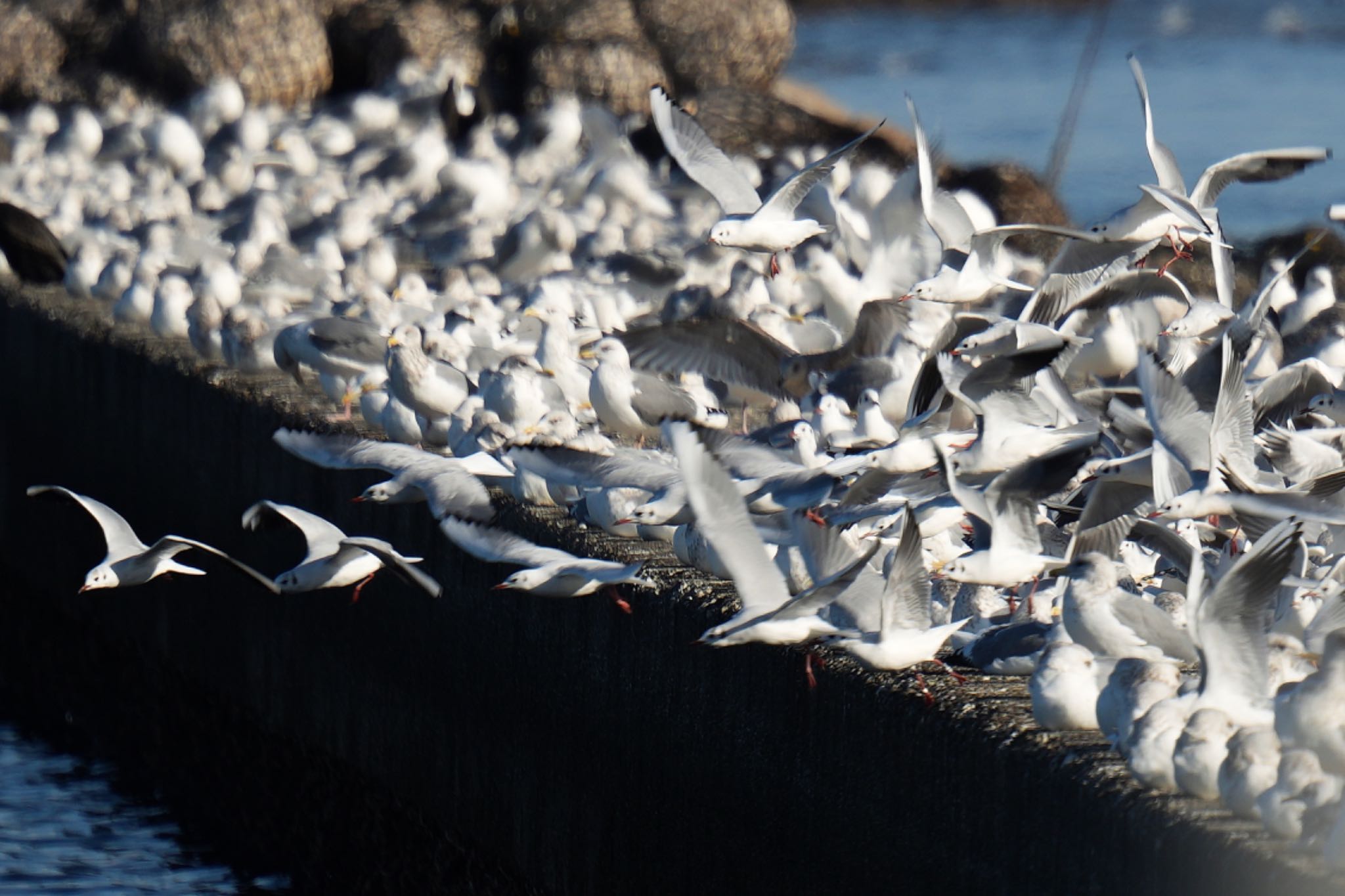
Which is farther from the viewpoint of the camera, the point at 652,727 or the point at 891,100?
the point at 891,100

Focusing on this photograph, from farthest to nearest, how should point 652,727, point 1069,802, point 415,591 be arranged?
1. point 415,591
2. point 652,727
3. point 1069,802

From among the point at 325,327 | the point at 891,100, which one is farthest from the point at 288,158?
the point at 891,100

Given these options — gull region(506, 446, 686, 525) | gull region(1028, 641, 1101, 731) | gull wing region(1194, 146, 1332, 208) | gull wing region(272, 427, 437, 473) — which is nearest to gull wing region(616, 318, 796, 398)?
gull wing region(272, 427, 437, 473)

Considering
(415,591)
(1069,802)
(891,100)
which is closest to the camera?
(1069,802)

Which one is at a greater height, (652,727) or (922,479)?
(922,479)

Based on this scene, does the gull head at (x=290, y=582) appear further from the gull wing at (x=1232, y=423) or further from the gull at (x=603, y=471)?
the gull wing at (x=1232, y=423)

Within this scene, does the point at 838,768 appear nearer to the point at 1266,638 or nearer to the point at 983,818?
the point at 983,818

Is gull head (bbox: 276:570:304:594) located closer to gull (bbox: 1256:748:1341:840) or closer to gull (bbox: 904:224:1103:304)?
gull (bbox: 904:224:1103:304)

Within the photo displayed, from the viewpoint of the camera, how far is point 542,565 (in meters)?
4.68

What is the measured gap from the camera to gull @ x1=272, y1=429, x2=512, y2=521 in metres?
5.20

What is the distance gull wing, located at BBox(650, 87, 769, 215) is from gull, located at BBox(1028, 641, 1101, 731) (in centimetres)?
374

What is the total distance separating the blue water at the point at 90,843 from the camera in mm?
6488

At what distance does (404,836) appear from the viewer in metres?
5.71

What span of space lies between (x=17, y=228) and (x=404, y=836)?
528 centimetres
